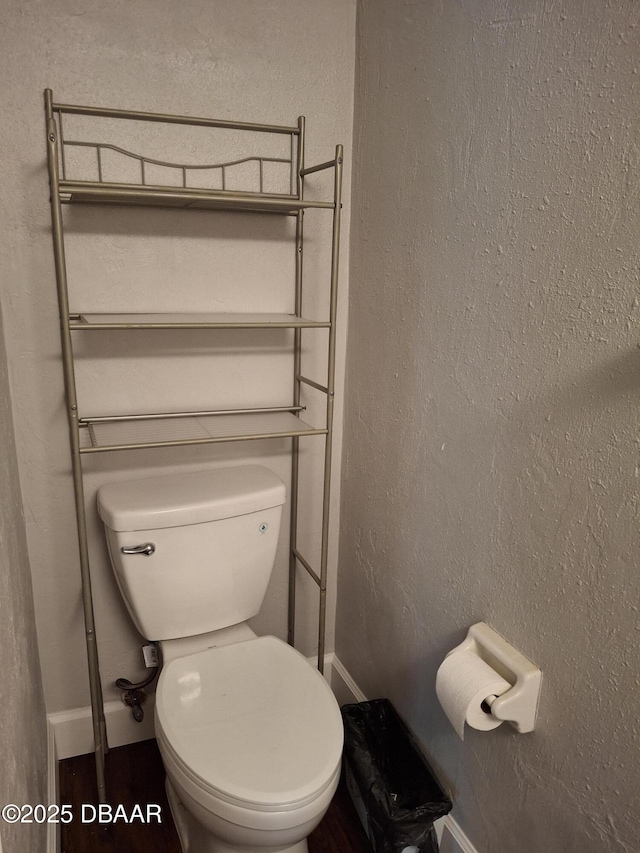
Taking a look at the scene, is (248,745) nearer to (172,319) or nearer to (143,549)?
(143,549)

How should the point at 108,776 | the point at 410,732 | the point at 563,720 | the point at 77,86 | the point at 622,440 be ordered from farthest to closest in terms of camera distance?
the point at 108,776 < the point at 410,732 < the point at 77,86 < the point at 563,720 < the point at 622,440

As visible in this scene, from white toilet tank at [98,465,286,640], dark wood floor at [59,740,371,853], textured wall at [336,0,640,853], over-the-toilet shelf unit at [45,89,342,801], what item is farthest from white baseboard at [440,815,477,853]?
white toilet tank at [98,465,286,640]

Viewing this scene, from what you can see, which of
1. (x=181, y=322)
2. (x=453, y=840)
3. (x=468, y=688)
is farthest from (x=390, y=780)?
(x=181, y=322)

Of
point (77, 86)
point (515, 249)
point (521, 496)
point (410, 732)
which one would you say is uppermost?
point (77, 86)

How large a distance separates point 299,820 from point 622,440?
88 centimetres

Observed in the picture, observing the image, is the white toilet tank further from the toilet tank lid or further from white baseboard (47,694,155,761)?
white baseboard (47,694,155,761)

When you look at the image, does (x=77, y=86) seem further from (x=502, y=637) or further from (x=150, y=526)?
(x=502, y=637)

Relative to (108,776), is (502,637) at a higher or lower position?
higher

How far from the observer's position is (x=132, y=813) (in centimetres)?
157

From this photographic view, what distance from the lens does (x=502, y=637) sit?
117 cm

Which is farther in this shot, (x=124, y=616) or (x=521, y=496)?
(x=124, y=616)

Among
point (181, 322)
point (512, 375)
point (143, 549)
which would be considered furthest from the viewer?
point (143, 549)

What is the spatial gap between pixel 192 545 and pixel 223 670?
0.29m

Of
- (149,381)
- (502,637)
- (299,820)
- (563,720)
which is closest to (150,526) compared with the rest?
(149,381)
